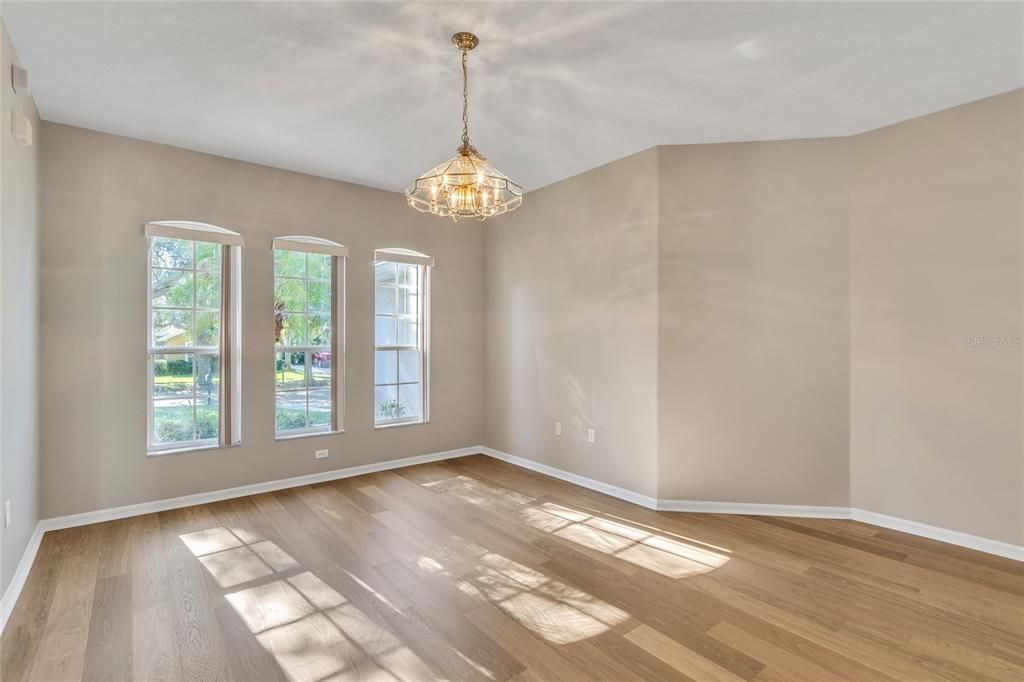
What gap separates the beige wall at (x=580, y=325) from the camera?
13.8 ft

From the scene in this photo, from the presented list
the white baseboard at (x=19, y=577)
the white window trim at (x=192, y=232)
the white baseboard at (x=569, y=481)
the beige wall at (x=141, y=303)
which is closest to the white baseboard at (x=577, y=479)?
the white baseboard at (x=569, y=481)

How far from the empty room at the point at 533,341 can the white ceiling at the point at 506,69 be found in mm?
25

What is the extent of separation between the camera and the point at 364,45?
8.69 ft

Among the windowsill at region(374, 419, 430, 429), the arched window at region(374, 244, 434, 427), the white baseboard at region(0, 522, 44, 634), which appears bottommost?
the white baseboard at region(0, 522, 44, 634)

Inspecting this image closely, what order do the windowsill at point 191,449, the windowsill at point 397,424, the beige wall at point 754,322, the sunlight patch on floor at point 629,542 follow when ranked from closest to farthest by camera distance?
the sunlight patch on floor at point 629,542
the beige wall at point 754,322
the windowsill at point 191,449
the windowsill at point 397,424

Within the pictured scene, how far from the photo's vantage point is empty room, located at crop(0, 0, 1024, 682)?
7.82ft

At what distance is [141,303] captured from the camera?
3879 millimetres

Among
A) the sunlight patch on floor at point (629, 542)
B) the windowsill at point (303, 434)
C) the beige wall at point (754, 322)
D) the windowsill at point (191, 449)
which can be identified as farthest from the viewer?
the windowsill at point (303, 434)

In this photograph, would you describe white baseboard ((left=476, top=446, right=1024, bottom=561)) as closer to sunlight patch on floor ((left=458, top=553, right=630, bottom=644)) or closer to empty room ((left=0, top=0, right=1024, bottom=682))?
empty room ((left=0, top=0, right=1024, bottom=682))

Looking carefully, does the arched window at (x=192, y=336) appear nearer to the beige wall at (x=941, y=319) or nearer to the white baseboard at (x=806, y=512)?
the white baseboard at (x=806, y=512)

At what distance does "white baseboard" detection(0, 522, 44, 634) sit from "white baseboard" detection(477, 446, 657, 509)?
148 inches

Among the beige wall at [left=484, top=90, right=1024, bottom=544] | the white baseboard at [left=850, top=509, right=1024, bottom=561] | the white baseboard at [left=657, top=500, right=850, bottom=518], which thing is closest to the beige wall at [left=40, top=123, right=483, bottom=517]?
the beige wall at [left=484, top=90, right=1024, bottom=544]

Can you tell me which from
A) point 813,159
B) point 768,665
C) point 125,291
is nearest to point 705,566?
point 768,665

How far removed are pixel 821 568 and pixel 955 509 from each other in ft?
3.84
